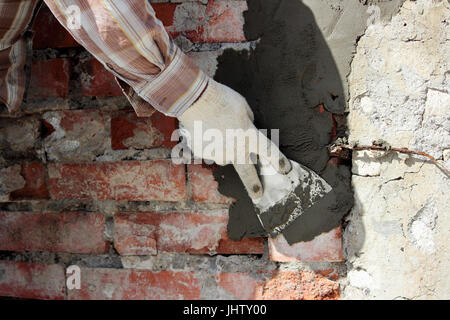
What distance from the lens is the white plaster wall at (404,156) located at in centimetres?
82

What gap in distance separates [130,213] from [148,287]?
0.63 feet

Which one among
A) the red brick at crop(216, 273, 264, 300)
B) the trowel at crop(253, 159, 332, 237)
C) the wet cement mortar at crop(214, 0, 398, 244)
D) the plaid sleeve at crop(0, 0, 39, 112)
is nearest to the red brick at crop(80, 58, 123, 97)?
the plaid sleeve at crop(0, 0, 39, 112)

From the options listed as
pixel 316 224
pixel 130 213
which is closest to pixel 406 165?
pixel 316 224

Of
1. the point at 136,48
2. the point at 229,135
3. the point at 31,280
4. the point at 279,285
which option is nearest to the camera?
the point at 136,48

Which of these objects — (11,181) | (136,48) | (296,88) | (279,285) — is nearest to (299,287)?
(279,285)

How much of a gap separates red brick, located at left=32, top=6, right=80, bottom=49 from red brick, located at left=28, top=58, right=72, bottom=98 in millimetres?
39

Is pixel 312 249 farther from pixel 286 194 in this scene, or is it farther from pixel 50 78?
pixel 50 78

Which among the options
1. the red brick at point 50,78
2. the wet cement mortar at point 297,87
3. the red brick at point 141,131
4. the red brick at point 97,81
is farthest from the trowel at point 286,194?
the red brick at point 50,78

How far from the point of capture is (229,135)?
31.9 inches

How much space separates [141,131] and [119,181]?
0.45 feet

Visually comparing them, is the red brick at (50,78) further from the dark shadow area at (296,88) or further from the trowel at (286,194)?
the trowel at (286,194)

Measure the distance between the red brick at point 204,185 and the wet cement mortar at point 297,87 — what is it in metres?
0.10

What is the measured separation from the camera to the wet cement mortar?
2.76 feet

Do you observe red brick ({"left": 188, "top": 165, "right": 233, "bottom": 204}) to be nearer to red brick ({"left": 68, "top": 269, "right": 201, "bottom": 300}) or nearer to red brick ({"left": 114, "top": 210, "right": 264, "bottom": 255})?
red brick ({"left": 114, "top": 210, "right": 264, "bottom": 255})
